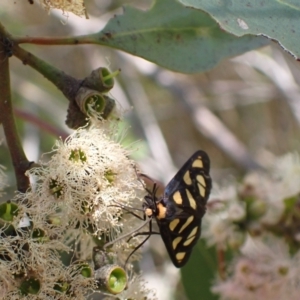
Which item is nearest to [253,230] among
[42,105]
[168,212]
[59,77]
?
[168,212]

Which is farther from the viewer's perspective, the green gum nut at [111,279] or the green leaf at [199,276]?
the green leaf at [199,276]

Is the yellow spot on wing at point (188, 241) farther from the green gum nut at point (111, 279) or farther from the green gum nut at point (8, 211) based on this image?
the green gum nut at point (8, 211)

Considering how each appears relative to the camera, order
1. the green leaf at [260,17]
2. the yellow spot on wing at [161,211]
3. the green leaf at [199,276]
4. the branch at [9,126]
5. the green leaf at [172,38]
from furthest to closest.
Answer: the green leaf at [199,276]
the green leaf at [172,38]
the yellow spot on wing at [161,211]
the branch at [9,126]
the green leaf at [260,17]

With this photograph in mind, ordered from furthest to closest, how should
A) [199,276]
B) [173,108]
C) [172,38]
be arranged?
[173,108]
[199,276]
[172,38]

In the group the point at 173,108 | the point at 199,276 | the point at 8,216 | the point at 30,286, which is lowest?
the point at 199,276

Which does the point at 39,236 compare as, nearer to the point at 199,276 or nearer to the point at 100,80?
the point at 100,80

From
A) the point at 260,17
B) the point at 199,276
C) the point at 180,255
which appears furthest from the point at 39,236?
the point at 199,276

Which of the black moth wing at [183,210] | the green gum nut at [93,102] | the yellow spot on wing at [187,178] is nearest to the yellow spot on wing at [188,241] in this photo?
the black moth wing at [183,210]

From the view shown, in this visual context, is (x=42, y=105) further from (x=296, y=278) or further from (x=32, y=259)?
(x=32, y=259)
